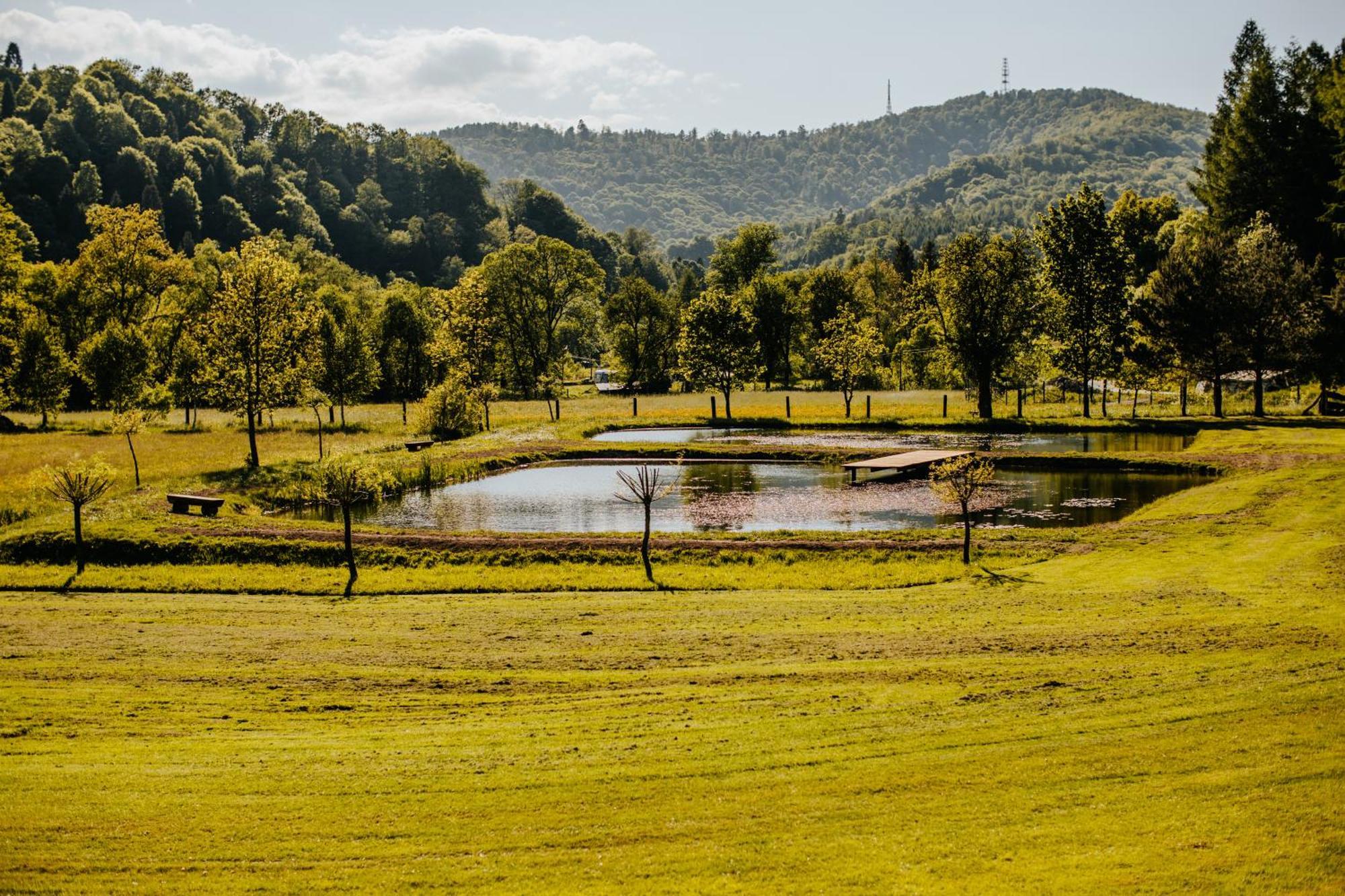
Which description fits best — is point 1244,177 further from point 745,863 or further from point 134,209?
point 134,209

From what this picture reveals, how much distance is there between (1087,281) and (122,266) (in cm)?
7500

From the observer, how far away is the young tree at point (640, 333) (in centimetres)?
11019

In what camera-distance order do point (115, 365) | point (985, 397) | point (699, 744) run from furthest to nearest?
1. point (985, 397)
2. point (115, 365)
3. point (699, 744)

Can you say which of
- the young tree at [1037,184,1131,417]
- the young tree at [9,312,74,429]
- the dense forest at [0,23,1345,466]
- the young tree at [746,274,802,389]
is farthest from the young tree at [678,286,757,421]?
the young tree at [9,312,74,429]

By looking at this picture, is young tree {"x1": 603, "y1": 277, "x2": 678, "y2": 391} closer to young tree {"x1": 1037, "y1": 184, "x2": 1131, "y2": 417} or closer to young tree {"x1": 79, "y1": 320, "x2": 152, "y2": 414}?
young tree {"x1": 1037, "y1": 184, "x2": 1131, "y2": 417}

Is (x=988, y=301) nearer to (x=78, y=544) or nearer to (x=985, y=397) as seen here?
(x=985, y=397)

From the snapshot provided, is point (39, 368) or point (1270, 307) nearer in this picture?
point (1270, 307)

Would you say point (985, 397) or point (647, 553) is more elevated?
point (985, 397)

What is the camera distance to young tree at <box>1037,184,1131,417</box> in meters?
68.4

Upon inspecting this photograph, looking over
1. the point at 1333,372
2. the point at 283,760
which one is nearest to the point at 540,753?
the point at 283,760

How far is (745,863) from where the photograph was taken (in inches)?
445

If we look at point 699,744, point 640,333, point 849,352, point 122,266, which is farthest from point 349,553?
point 640,333

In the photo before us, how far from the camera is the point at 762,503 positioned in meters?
42.4

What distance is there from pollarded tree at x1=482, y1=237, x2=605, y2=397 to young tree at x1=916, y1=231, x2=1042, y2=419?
47.1m
